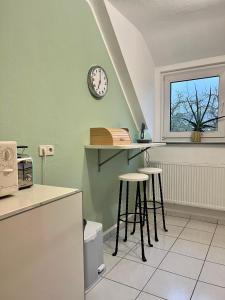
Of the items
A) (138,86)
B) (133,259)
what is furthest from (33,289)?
(138,86)

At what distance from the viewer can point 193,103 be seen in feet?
10.9

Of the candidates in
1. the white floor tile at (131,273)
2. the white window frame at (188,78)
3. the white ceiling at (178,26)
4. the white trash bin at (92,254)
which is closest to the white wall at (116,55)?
the white ceiling at (178,26)

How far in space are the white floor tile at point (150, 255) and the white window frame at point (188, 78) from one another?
5.52 feet

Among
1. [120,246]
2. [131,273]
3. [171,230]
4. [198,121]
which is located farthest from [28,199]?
[198,121]

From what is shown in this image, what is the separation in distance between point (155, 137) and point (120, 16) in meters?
1.72

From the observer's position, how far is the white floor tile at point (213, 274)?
72.7 inches

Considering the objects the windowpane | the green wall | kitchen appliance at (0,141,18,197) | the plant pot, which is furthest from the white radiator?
kitchen appliance at (0,141,18,197)

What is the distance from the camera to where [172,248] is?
94.0 inches

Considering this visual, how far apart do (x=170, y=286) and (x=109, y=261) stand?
0.59 m

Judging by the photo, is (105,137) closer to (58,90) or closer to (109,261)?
(58,90)

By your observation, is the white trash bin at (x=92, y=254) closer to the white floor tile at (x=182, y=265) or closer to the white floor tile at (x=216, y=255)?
the white floor tile at (x=182, y=265)

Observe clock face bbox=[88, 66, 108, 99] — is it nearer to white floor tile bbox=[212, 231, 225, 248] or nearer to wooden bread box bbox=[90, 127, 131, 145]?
wooden bread box bbox=[90, 127, 131, 145]

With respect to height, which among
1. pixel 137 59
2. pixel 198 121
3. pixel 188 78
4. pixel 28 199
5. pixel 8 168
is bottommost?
pixel 28 199

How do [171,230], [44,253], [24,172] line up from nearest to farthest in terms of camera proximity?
[44,253]
[24,172]
[171,230]
